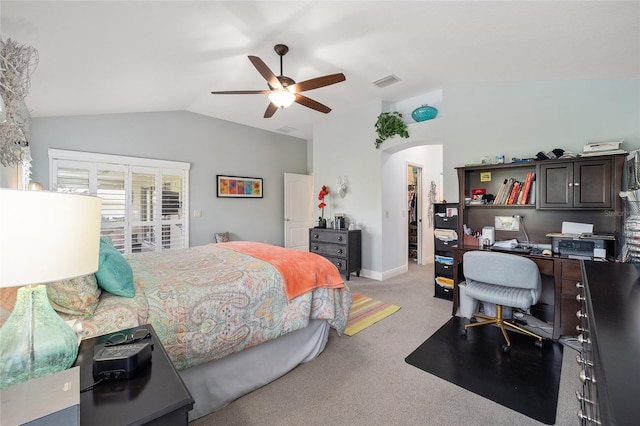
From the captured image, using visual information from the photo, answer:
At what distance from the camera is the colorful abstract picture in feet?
17.1

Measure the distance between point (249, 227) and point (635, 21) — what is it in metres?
5.40

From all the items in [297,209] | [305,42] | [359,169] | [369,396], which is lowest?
[369,396]

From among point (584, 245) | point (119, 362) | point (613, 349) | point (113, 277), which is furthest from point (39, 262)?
point (584, 245)

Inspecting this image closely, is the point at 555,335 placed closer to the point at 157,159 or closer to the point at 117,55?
the point at 117,55

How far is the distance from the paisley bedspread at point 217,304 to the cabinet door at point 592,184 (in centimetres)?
248

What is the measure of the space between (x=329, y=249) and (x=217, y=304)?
3.20 metres

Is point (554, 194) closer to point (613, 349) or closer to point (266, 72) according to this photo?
point (613, 349)

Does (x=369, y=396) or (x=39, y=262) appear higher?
(x=39, y=262)

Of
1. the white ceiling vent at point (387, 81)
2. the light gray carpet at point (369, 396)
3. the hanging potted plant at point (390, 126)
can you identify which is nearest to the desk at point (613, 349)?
the light gray carpet at point (369, 396)

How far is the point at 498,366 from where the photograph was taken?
2.15 metres

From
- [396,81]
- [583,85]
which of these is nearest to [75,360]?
[396,81]

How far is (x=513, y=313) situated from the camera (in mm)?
3021

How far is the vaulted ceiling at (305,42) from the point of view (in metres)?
1.94

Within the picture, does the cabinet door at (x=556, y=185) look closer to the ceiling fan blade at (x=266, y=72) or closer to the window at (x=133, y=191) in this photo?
the ceiling fan blade at (x=266, y=72)
